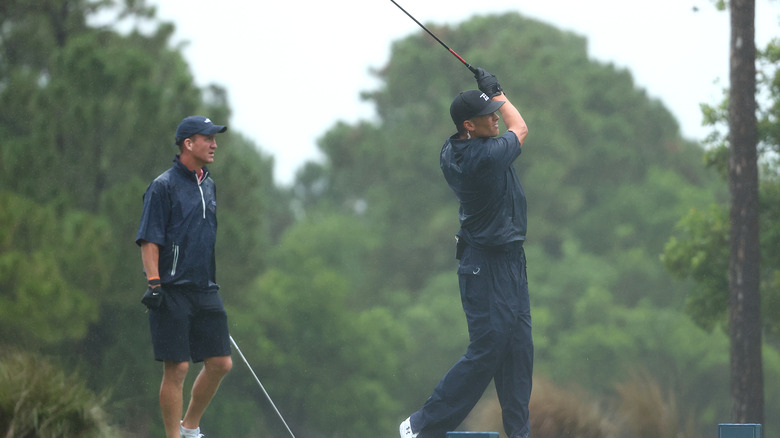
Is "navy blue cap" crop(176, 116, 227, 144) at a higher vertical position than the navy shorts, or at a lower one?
higher

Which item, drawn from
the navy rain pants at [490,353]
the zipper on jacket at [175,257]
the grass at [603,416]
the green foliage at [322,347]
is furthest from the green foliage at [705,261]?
the green foliage at [322,347]

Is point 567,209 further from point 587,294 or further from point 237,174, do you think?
point 237,174

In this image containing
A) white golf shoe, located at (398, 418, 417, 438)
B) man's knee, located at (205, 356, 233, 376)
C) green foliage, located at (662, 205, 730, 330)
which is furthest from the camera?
green foliage, located at (662, 205, 730, 330)

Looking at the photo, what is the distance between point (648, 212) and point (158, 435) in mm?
21740

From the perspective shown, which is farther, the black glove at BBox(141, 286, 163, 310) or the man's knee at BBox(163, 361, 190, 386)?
the man's knee at BBox(163, 361, 190, 386)

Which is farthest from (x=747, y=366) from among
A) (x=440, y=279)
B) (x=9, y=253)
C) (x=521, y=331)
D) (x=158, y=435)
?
(x=440, y=279)

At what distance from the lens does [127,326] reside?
27312mm

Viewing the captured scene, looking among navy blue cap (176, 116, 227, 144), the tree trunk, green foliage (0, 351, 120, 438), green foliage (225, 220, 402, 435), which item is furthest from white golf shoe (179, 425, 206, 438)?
green foliage (225, 220, 402, 435)

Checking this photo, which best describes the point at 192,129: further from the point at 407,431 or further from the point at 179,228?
the point at 407,431

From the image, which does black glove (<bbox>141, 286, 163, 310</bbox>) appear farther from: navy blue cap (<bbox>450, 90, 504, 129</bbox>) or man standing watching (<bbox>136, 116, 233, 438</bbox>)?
navy blue cap (<bbox>450, 90, 504, 129</bbox>)

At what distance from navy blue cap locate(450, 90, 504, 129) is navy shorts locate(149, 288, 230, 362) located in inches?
62.6

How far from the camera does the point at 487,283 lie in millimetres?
6035

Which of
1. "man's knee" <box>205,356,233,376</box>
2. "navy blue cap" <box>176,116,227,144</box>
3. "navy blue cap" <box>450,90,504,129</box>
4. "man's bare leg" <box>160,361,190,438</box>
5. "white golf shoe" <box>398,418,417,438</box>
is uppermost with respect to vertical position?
"navy blue cap" <box>450,90,504,129</box>

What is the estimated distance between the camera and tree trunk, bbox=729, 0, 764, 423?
1413 centimetres
